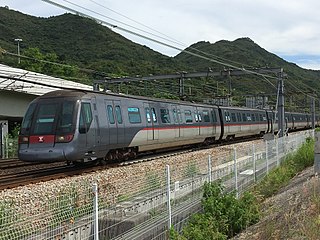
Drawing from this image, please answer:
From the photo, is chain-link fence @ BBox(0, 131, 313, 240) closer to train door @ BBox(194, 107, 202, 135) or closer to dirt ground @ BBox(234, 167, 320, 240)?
dirt ground @ BBox(234, 167, 320, 240)

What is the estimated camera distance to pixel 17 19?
106m

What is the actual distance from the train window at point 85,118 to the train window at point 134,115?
324cm

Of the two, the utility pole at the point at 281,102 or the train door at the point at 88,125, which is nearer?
the train door at the point at 88,125

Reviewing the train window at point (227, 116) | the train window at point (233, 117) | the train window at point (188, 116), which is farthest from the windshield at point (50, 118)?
the train window at point (233, 117)

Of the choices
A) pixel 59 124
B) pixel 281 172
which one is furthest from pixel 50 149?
pixel 281 172

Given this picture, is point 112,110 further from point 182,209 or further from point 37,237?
point 37,237

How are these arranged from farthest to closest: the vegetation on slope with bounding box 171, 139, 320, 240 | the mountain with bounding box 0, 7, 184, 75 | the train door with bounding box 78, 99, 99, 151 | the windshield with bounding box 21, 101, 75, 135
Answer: the mountain with bounding box 0, 7, 184, 75, the train door with bounding box 78, 99, 99, 151, the windshield with bounding box 21, 101, 75, 135, the vegetation on slope with bounding box 171, 139, 320, 240

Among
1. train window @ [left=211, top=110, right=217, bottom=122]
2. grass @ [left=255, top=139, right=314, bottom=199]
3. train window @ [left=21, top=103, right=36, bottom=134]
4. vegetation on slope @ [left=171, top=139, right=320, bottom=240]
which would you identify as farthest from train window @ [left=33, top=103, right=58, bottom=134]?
train window @ [left=211, top=110, right=217, bottom=122]

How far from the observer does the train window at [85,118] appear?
15.7 m

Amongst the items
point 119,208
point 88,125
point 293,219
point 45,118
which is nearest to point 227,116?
point 88,125

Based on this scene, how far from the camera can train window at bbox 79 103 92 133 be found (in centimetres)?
1571

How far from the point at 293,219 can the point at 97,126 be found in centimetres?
993

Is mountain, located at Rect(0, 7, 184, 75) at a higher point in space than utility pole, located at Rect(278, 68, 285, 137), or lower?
higher

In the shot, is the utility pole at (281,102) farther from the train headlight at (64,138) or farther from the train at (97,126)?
the train headlight at (64,138)
